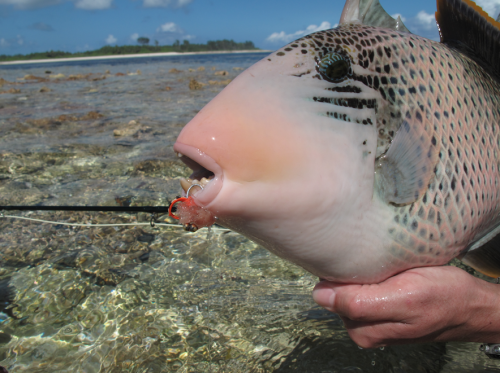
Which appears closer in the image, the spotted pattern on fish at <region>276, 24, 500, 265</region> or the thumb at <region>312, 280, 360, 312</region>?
the spotted pattern on fish at <region>276, 24, 500, 265</region>

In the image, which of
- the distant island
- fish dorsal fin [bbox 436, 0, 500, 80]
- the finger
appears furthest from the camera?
the distant island

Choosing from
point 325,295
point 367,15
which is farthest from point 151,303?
point 367,15

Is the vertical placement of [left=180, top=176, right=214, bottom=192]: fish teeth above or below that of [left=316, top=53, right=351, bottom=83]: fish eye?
below

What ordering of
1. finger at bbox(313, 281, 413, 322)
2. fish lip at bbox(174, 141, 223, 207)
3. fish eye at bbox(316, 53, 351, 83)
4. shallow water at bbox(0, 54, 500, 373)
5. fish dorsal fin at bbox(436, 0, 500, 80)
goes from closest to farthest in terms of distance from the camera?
fish lip at bbox(174, 141, 223, 207) → fish eye at bbox(316, 53, 351, 83) → finger at bbox(313, 281, 413, 322) → fish dorsal fin at bbox(436, 0, 500, 80) → shallow water at bbox(0, 54, 500, 373)

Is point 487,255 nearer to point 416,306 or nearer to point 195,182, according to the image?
point 416,306

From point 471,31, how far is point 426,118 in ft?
2.52

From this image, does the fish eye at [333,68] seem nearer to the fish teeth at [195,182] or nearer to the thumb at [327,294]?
the fish teeth at [195,182]

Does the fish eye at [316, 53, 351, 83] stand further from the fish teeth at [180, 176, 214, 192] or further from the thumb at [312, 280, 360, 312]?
the thumb at [312, 280, 360, 312]

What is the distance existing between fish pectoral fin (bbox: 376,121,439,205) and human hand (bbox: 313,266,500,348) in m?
0.32

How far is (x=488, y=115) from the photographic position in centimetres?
152

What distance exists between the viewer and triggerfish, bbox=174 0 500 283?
971 mm

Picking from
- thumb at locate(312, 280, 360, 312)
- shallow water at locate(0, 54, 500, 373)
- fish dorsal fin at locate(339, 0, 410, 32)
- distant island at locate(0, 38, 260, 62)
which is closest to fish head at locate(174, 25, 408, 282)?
thumb at locate(312, 280, 360, 312)

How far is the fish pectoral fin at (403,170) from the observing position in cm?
117

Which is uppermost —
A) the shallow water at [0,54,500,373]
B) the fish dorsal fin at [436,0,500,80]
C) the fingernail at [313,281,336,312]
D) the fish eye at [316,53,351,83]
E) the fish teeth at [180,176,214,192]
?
the fish dorsal fin at [436,0,500,80]
